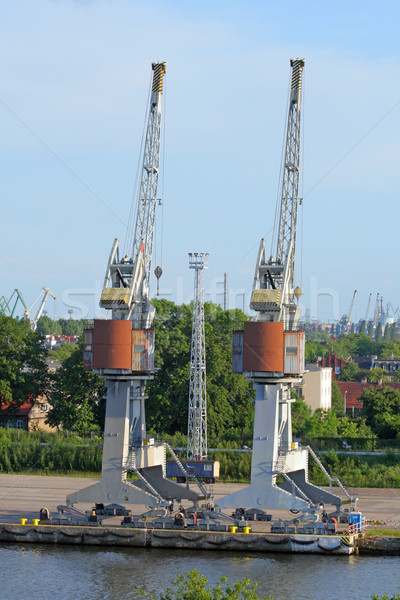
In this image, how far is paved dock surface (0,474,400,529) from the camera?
5962cm

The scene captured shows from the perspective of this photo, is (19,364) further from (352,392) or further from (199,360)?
(352,392)

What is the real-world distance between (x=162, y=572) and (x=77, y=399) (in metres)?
41.7

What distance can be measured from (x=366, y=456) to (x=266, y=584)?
33583mm

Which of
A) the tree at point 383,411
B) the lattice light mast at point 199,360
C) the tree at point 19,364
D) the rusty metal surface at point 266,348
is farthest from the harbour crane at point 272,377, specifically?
the tree at point 19,364

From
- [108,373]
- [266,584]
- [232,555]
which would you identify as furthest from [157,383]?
[266,584]

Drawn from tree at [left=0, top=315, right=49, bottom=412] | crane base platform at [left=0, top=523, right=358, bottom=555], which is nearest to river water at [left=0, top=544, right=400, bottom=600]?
crane base platform at [left=0, top=523, right=358, bottom=555]

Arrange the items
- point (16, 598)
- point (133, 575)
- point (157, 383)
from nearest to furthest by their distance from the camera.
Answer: point (16, 598)
point (133, 575)
point (157, 383)

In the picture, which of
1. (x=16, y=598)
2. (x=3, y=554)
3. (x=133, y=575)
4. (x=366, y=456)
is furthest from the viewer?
(x=366, y=456)

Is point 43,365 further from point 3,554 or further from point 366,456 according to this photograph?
point 3,554

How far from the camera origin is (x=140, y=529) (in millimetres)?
54062

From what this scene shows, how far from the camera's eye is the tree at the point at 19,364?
91312 millimetres

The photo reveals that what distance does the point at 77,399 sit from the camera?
88.3 metres

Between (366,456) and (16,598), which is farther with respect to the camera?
(366,456)

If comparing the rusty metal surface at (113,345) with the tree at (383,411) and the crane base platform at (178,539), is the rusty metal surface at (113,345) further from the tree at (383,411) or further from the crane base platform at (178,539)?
the tree at (383,411)
